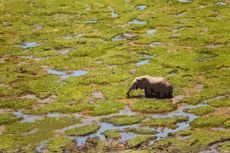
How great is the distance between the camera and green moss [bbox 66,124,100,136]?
87.0ft

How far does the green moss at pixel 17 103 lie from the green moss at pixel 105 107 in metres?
3.81

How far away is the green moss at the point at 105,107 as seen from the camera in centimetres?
2899

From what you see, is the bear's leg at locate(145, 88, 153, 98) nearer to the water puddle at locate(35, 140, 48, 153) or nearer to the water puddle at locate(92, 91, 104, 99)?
the water puddle at locate(92, 91, 104, 99)

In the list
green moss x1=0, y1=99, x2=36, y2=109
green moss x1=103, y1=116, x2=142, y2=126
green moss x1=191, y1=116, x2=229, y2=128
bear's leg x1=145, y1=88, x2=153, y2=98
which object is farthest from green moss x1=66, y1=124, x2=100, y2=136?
green moss x1=0, y1=99, x2=36, y2=109

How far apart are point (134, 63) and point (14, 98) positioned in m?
8.85

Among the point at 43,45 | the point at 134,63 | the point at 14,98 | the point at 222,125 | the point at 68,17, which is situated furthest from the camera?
the point at 68,17

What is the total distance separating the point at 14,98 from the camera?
32406mm

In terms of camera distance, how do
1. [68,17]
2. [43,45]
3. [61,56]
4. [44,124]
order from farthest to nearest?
[68,17] < [43,45] < [61,56] < [44,124]

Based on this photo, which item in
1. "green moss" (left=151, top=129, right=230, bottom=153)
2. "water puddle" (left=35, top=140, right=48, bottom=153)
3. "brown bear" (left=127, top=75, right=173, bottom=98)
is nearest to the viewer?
"green moss" (left=151, top=129, right=230, bottom=153)

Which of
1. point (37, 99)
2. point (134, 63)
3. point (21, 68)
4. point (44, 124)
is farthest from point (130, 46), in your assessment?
point (44, 124)

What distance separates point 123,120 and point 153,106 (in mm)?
2352

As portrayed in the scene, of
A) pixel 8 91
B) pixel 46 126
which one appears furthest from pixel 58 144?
pixel 8 91

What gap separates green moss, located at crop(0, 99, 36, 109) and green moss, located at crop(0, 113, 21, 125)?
1.38 m

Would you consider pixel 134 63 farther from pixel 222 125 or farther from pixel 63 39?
pixel 222 125
